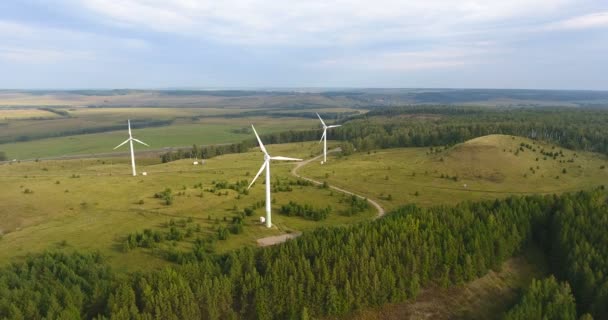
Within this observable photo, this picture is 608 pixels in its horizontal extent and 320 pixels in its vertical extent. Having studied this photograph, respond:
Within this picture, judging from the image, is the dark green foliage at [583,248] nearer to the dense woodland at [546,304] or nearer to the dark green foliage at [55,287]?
the dense woodland at [546,304]

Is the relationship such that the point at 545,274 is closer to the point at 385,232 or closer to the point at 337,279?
the point at 385,232

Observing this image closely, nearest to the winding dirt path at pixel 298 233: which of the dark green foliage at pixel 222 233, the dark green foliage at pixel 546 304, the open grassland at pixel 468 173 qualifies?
the open grassland at pixel 468 173

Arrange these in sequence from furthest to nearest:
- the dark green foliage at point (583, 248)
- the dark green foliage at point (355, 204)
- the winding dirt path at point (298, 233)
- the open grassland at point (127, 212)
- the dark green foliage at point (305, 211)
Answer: the dark green foliage at point (355, 204) → the dark green foliage at point (305, 211) → the winding dirt path at point (298, 233) → the open grassland at point (127, 212) → the dark green foliage at point (583, 248)

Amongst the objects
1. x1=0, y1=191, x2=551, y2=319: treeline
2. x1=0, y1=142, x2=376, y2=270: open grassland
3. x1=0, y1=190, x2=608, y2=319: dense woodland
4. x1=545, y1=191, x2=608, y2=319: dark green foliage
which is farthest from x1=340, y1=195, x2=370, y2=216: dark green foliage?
x1=545, y1=191, x2=608, y2=319: dark green foliage

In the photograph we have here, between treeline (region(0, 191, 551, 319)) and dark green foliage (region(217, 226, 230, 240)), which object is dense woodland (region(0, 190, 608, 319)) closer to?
treeline (region(0, 191, 551, 319))

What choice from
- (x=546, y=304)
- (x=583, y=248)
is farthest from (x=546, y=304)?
(x=583, y=248)
